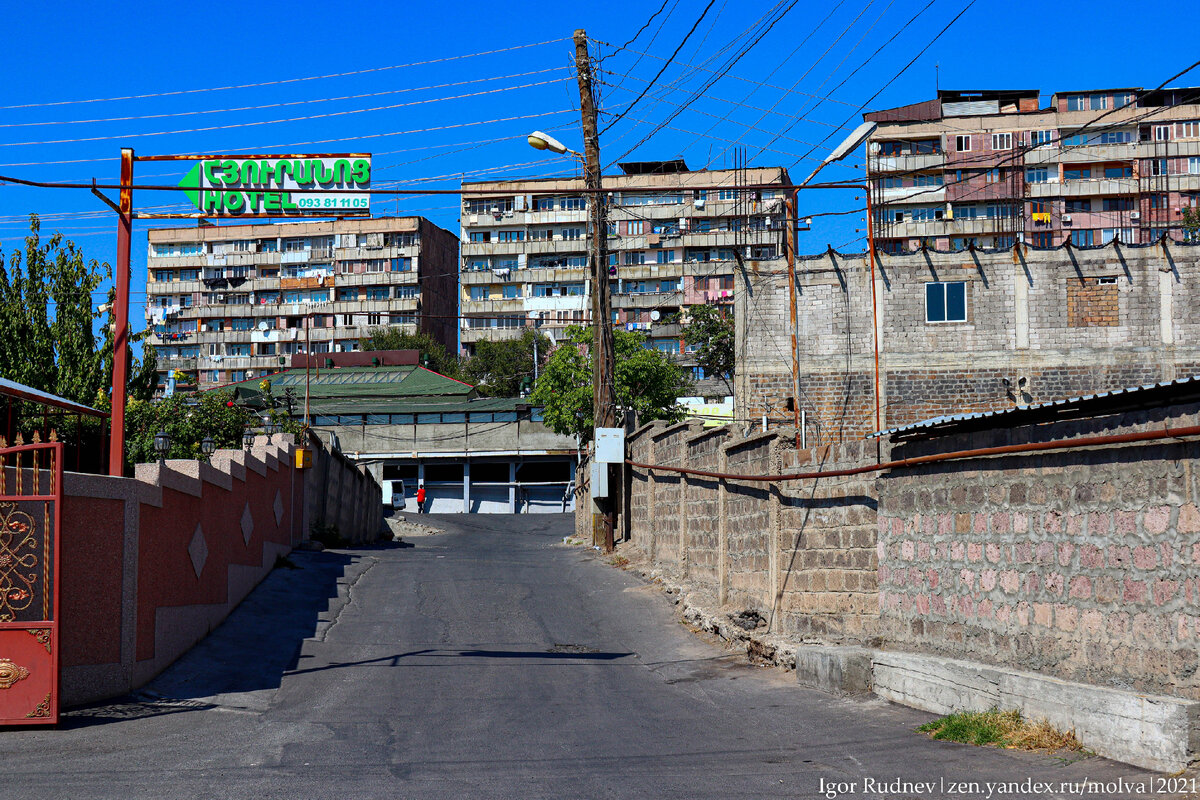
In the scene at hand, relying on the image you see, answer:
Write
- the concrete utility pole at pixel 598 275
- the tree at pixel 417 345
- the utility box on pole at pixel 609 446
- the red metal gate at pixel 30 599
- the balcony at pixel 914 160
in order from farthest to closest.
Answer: the tree at pixel 417 345 → the balcony at pixel 914 160 → the concrete utility pole at pixel 598 275 → the utility box on pole at pixel 609 446 → the red metal gate at pixel 30 599

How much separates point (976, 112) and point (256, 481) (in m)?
71.8

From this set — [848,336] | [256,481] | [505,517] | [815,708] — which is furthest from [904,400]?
[505,517]

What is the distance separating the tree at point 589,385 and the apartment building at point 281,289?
1940 inches

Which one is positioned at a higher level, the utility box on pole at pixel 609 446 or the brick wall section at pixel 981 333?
the brick wall section at pixel 981 333

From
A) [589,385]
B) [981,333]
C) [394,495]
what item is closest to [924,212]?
[394,495]

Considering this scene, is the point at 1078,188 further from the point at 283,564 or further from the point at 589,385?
the point at 283,564

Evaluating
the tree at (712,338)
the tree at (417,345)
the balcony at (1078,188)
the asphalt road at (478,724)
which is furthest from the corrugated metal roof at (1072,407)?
the tree at (417,345)

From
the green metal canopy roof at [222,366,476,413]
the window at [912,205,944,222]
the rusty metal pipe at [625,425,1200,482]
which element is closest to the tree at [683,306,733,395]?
the green metal canopy roof at [222,366,476,413]

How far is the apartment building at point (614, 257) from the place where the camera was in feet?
273

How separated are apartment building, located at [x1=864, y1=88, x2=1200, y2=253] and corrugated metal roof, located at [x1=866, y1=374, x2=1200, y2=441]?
62.3 meters

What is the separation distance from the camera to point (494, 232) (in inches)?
3548

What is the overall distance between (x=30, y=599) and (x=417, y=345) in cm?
8059

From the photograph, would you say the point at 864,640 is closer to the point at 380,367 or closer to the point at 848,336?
the point at 848,336

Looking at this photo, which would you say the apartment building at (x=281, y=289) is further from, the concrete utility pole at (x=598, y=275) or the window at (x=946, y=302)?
the concrete utility pole at (x=598, y=275)
